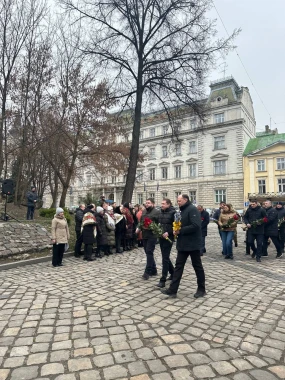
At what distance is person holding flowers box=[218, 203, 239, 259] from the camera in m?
9.78

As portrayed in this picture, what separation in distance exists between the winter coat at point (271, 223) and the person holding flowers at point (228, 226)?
117cm

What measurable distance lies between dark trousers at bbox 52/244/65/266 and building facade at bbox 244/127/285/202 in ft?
141

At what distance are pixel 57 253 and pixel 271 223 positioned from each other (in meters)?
7.14

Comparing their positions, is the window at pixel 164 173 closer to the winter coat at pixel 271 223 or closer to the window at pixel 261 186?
the window at pixel 261 186

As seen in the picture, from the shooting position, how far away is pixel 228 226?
9.82 metres

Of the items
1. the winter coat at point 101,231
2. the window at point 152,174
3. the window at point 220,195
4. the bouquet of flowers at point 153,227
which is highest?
the window at point 152,174

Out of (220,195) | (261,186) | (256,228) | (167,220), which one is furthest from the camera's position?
(220,195)

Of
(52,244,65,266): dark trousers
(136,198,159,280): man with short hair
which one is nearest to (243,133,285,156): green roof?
(52,244,65,266): dark trousers

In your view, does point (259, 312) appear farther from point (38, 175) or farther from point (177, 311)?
point (38, 175)

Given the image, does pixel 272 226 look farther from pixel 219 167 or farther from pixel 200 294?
pixel 219 167

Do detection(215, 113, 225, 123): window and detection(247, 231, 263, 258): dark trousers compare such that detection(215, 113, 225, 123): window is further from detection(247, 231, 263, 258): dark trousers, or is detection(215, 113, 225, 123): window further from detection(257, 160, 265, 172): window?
detection(247, 231, 263, 258): dark trousers

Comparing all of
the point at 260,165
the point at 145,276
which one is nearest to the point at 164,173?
the point at 260,165

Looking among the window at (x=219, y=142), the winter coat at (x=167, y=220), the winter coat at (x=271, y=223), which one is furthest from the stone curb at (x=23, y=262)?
the window at (x=219, y=142)

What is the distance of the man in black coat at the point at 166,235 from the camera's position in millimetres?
6316
